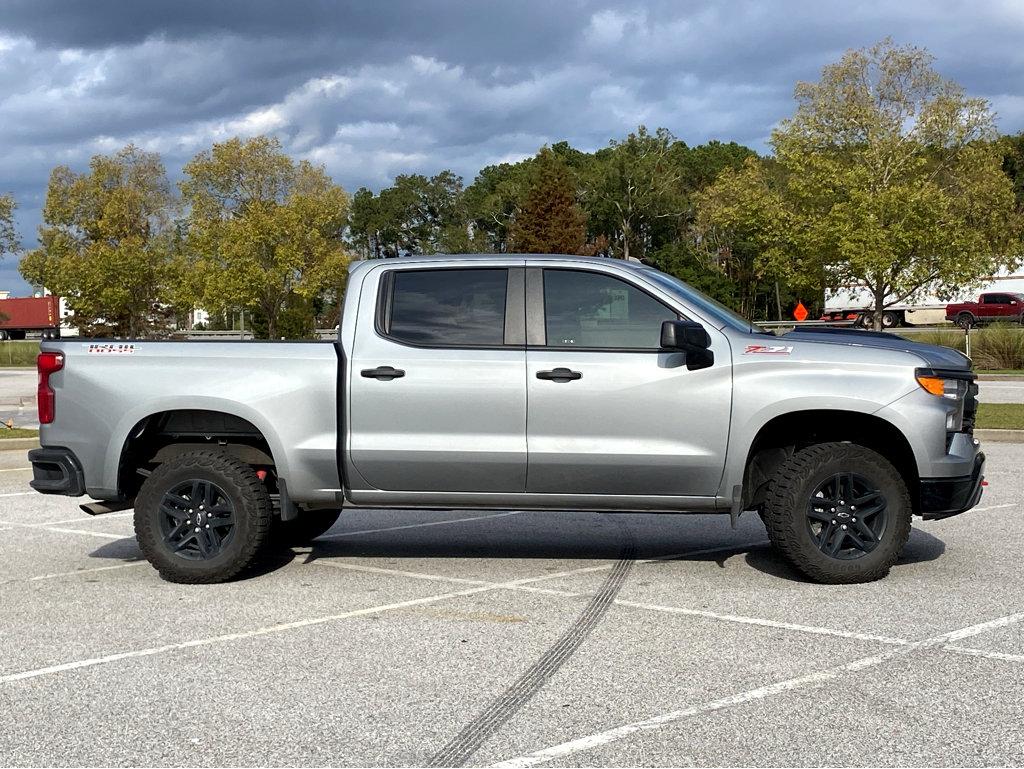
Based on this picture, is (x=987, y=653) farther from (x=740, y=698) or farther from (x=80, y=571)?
(x=80, y=571)

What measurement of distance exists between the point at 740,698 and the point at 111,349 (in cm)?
450

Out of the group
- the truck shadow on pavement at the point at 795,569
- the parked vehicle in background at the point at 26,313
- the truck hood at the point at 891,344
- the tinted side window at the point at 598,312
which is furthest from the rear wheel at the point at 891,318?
the parked vehicle in background at the point at 26,313

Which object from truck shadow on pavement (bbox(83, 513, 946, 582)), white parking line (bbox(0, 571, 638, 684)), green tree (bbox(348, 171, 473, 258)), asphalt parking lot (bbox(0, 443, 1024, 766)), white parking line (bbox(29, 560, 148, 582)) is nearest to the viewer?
asphalt parking lot (bbox(0, 443, 1024, 766))

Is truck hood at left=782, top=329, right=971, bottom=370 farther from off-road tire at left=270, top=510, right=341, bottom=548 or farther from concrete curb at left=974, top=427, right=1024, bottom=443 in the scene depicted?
concrete curb at left=974, top=427, right=1024, bottom=443

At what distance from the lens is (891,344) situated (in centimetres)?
691

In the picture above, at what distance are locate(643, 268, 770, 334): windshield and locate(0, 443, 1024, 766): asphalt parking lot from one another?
160cm

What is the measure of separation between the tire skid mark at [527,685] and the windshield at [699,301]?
175 cm

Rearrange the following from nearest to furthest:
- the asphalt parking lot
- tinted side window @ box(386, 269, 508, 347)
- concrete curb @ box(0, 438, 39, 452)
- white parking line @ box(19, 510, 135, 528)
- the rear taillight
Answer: the asphalt parking lot → tinted side window @ box(386, 269, 508, 347) → the rear taillight → white parking line @ box(19, 510, 135, 528) → concrete curb @ box(0, 438, 39, 452)

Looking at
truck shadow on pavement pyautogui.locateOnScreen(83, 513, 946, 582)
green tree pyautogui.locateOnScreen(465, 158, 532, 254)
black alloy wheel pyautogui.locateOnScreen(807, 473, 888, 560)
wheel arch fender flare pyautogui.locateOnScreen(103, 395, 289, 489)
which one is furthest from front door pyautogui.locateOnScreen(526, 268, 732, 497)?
green tree pyautogui.locateOnScreen(465, 158, 532, 254)

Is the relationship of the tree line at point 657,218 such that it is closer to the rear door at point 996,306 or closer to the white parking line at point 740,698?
the rear door at point 996,306

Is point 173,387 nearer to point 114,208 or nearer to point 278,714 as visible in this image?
point 278,714

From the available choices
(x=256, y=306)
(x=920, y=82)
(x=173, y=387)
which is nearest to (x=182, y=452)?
(x=173, y=387)

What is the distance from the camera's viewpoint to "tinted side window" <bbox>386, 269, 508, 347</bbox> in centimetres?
695

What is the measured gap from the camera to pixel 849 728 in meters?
4.31
